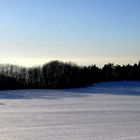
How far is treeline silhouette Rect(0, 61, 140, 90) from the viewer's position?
201 ft

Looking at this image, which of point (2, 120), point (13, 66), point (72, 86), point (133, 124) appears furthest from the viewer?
point (13, 66)

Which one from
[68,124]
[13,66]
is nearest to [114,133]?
[68,124]

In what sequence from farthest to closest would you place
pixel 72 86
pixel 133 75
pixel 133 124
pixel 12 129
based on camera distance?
pixel 133 75, pixel 72 86, pixel 133 124, pixel 12 129

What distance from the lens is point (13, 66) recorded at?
73562 mm

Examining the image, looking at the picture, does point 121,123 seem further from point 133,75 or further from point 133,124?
point 133,75

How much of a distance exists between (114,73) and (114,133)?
1978 inches

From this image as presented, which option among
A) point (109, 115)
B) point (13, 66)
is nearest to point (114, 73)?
point (13, 66)

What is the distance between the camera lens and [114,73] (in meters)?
64.6

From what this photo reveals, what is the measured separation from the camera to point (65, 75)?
63094 mm

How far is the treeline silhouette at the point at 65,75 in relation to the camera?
61.3 m

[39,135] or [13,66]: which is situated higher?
[13,66]

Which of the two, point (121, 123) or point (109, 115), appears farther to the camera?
point (109, 115)

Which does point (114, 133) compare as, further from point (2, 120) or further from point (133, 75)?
point (133, 75)

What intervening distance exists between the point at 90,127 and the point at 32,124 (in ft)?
7.53
